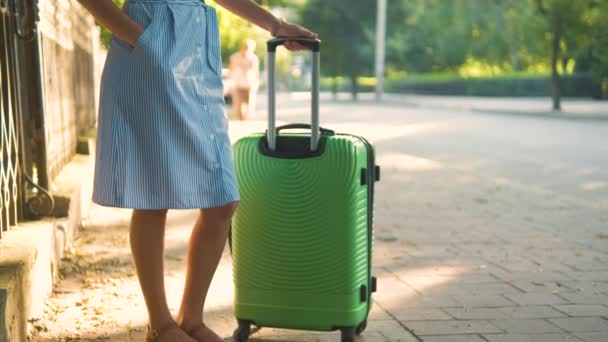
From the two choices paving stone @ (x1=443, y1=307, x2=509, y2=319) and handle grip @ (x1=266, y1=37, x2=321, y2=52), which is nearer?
handle grip @ (x1=266, y1=37, x2=321, y2=52)

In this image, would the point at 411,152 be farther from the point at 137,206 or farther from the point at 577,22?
the point at 577,22

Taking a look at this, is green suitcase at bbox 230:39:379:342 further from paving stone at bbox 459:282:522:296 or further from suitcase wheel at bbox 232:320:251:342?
paving stone at bbox 459:282:522:296

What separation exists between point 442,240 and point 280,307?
8.19ft

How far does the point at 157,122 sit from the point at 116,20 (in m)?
0.35

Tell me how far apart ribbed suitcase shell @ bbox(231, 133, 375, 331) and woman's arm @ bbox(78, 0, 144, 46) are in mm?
672

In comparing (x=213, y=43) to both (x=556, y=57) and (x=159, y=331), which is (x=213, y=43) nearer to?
(x=159, y=331)

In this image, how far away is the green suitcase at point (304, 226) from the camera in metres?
2.92

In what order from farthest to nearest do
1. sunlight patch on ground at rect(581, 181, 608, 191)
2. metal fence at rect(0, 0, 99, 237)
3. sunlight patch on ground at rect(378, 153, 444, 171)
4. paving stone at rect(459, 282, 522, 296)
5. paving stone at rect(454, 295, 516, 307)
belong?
sunlight patch on ground at rect(378, 153, 444, 171)
sunlight patch on ground at rect(581, 181, 608, 191)
paving stone at rect(459, 282, 522, 296)
paving stone at rect(454, 295, 516, 307)
metal fence at rect(0, 0, 99, 237)

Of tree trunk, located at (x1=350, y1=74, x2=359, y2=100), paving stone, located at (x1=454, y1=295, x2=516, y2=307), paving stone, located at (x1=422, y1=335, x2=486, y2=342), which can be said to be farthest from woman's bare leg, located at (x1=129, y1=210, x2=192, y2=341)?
tree trunk, located at (x1=350, y1=74, x2=359, y2=100)

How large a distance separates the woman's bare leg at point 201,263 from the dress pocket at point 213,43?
1.60 ft

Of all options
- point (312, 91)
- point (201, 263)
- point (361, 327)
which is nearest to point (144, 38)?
point (312, 91)

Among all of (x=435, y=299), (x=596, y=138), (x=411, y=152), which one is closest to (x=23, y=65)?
(x=435, y=299)

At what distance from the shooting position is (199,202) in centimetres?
265

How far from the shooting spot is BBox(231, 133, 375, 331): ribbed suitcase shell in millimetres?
2924
